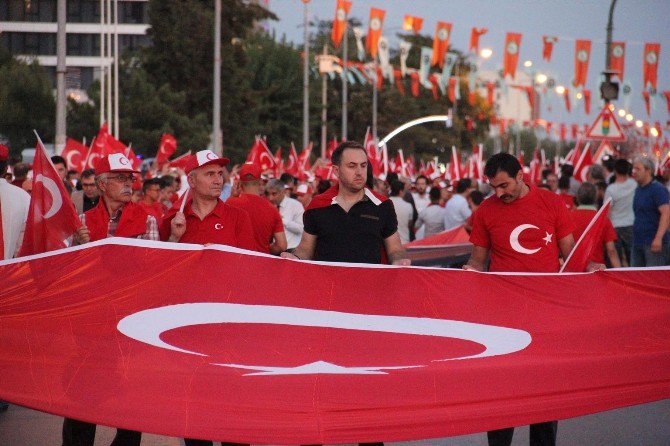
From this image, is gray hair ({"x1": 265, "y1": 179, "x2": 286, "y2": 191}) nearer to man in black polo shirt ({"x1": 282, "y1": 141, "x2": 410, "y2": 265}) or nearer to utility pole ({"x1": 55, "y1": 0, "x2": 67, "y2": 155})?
man in black polo shirt ({"x1": 282, "y1": 141, "x2": 410, "y2": 265})

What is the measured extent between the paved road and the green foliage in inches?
2040

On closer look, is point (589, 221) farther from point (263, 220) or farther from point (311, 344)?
point (311, 344)

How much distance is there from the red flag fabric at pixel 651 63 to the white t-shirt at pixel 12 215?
105 ft

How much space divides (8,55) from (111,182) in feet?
209

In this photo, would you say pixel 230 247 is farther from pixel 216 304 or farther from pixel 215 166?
pixel 215 166

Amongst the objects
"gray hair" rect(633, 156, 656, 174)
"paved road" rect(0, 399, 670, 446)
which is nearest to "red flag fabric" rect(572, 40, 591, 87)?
"gray hair" rect(633, 156, 656, 174)

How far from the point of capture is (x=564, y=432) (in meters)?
10.0

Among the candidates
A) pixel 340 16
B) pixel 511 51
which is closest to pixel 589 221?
pixel 511 51

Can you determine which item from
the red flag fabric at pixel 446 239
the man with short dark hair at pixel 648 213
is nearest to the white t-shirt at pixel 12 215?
the man with short dark hair at pixel 648 213

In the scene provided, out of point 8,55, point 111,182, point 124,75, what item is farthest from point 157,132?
point 111,182

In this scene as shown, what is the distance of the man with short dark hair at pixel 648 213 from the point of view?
16203 millimetres

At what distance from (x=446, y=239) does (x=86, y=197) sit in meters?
6.49

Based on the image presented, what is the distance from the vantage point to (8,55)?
70.2 meters

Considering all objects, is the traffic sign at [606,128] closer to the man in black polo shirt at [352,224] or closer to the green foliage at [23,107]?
the man in black polo shirt at [352,224]
